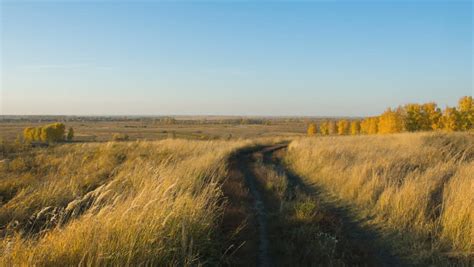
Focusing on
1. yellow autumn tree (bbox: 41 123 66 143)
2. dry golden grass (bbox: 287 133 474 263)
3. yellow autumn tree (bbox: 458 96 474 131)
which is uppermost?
yellow autumn tree (bbox: 458 96 474 131)

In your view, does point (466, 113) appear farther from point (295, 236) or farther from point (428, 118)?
point (295, 236)

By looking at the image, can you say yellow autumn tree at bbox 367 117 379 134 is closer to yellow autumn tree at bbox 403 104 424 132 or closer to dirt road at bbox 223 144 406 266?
yellow autumn tree at bbox 403 104 424 132

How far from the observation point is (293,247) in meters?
5.41

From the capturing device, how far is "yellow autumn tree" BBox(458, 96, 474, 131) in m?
53.0

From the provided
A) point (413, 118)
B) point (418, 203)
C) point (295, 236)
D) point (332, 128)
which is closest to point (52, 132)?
point (413, 118)

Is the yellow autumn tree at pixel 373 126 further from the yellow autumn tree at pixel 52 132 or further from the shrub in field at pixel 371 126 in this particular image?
the yellow autumn tree at pixel 52 132

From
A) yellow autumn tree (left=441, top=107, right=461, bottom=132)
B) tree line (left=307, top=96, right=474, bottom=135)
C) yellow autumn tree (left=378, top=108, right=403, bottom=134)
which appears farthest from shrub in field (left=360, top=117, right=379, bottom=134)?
yellow autumn tree (left=441, top=107, right=461, bottom=132)

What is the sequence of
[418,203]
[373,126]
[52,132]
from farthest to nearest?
[52,132]
[373,126]
[418,203]

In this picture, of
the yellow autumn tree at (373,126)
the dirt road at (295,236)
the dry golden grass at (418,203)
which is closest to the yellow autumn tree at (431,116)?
the yellow autumn tree at (373,126)

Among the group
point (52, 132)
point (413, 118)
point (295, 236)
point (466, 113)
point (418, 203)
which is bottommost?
point (52, 132)

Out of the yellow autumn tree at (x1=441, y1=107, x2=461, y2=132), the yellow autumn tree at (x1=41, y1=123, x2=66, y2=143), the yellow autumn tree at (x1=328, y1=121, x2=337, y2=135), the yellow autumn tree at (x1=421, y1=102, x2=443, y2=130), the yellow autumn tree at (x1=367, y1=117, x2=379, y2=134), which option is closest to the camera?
the yellow autumn tree at (x1=441, y1=107, x2=461, y2=132)

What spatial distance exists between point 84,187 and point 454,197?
365 inches

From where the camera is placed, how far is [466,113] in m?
53.7

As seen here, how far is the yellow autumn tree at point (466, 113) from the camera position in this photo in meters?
53.0
